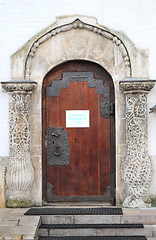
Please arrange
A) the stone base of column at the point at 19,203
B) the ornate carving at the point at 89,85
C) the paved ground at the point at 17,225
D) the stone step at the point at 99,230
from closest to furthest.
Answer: the paved ground at the point at 17,225, the stone step at the point at 99,230, the stone base of column at the point at 19,203, the ornate carving at the point at 89,85

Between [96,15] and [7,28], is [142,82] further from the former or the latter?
[7,28]

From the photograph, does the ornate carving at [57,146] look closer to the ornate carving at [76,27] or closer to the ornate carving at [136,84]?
the ornate carving at [76,27]

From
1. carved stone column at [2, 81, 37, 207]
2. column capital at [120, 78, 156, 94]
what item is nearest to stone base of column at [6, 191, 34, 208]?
carved stone column at [2, 81, 37, 207]

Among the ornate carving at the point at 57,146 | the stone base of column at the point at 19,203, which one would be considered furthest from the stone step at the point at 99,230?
the ornate carving at the point at 57,146

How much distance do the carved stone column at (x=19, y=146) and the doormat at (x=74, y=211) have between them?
0.44 meters

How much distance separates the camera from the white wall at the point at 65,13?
6.70m

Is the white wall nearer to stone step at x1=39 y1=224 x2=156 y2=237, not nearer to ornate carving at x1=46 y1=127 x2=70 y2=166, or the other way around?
ornate carving at x1=46 y1=127 x2=70 y2=166

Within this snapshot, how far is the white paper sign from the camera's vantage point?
6.90m

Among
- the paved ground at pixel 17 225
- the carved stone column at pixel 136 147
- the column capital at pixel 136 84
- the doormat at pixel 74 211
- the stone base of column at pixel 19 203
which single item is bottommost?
the paved ground at pixel 17 225

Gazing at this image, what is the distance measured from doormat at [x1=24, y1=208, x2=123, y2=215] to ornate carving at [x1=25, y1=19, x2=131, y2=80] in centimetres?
232

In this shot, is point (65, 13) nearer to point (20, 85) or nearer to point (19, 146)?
point (20, 85)

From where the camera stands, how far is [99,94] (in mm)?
6895

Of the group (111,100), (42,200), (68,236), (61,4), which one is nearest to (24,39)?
(61,4)

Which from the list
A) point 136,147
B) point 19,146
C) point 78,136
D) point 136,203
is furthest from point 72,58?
point 136,203
